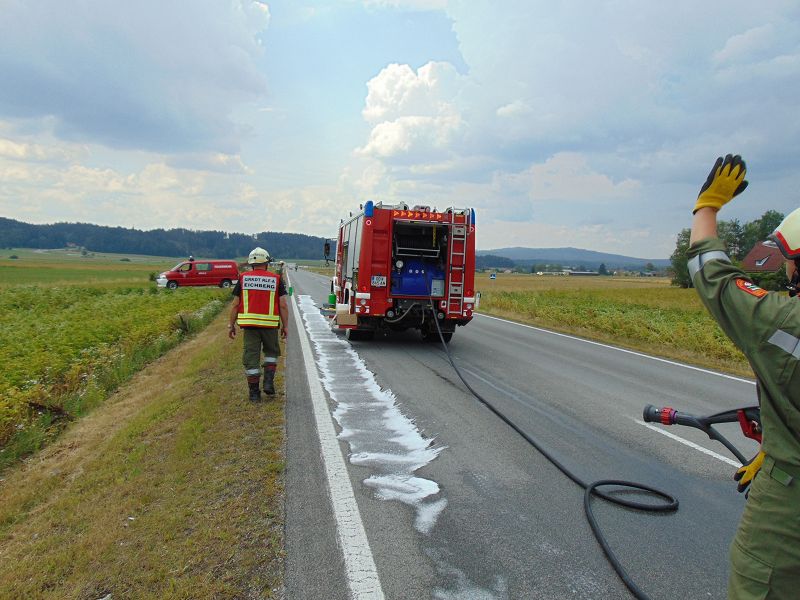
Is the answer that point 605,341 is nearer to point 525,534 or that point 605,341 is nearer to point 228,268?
point 525,534

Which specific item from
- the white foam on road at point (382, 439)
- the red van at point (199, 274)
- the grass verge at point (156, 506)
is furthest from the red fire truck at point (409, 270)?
the red van at point (199, 274)

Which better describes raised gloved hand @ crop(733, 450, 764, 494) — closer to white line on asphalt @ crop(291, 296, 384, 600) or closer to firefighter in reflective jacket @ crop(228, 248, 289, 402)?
white line on asphalt @ crop(291, 296, 384, 600)

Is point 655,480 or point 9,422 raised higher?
point 655,480

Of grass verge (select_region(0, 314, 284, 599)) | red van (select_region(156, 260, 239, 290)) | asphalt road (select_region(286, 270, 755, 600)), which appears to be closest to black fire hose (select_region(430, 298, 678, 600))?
asphalt road (select_region(286, 270, 755, 600))

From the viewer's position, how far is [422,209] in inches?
488

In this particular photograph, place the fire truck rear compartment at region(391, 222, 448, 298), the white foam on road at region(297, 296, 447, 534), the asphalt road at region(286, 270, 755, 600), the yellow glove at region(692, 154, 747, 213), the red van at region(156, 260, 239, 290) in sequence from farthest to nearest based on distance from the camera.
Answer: the red van at region(156, 260, 239, 290)
the fire truck rear compartment at region(391, 222, 448, 298)
the white foam on road at region(297, 296, 447, 534)
the asphalt road at region(286, 270, 755, 600)
the yellow glove at region(692, 154, 747, 213)

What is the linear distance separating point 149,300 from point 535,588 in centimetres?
2445

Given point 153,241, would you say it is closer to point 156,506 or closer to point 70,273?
point 70,273

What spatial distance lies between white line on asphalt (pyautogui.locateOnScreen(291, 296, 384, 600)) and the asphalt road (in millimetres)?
43

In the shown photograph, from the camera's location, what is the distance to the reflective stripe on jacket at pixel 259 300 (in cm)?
741

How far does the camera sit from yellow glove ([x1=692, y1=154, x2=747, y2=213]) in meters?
2.08

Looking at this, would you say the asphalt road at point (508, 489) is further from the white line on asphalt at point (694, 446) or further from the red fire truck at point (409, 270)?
the red fire truck at point (409, 270)

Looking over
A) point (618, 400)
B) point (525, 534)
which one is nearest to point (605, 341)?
point (618, 400)

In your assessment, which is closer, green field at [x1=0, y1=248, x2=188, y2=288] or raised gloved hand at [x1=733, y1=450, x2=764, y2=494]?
raised gloved hand at [x1=733, y1=450, x2=764, y2=494]
